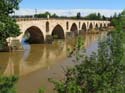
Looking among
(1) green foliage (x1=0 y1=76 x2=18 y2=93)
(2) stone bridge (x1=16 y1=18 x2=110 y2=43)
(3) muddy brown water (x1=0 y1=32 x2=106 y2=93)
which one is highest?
(2) stone bridge (x1=16 y1=18 x2=110 y2=43)

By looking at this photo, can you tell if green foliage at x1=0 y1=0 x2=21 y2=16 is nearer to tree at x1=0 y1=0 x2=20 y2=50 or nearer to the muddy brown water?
tree at x1=0 y1=0 x2=20 y2=50

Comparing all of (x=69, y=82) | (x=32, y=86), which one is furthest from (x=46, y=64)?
(x=69, y=82)

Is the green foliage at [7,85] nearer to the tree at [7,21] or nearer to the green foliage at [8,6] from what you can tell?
the tree at [7,21]

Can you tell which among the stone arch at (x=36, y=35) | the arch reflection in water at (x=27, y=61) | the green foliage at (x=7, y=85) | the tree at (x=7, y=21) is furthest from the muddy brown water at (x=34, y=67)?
the green foliage at (x=7, y=85)

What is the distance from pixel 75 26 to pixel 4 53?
38.7 metres

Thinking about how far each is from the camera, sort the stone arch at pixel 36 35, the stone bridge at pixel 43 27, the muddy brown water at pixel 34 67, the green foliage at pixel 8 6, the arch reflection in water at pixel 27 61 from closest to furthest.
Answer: the green foliage at pixel 8 6 < the muddy brown water at pixel 34 67 < the arch reflection in water at pixel 27 61 < the stone bridge at pixel 43 27 < the stone arch at pixel 36 35

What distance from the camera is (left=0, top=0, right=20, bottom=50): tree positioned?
10.4 metres

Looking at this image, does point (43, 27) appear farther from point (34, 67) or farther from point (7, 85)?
point (7, 85)

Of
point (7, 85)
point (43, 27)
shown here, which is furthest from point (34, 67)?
point (7, 85)

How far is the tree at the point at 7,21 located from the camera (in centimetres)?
1036

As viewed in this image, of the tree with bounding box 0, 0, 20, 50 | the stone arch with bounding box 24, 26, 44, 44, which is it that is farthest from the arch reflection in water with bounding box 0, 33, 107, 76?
the tree with bounding box 0, 0, 20, 50

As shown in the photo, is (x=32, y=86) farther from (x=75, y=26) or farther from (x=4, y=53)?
(x=75, y=26)

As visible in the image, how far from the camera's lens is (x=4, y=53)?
129 feet

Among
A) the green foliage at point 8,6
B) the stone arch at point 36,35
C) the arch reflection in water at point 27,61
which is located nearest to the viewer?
the green foliage at point 8,6
